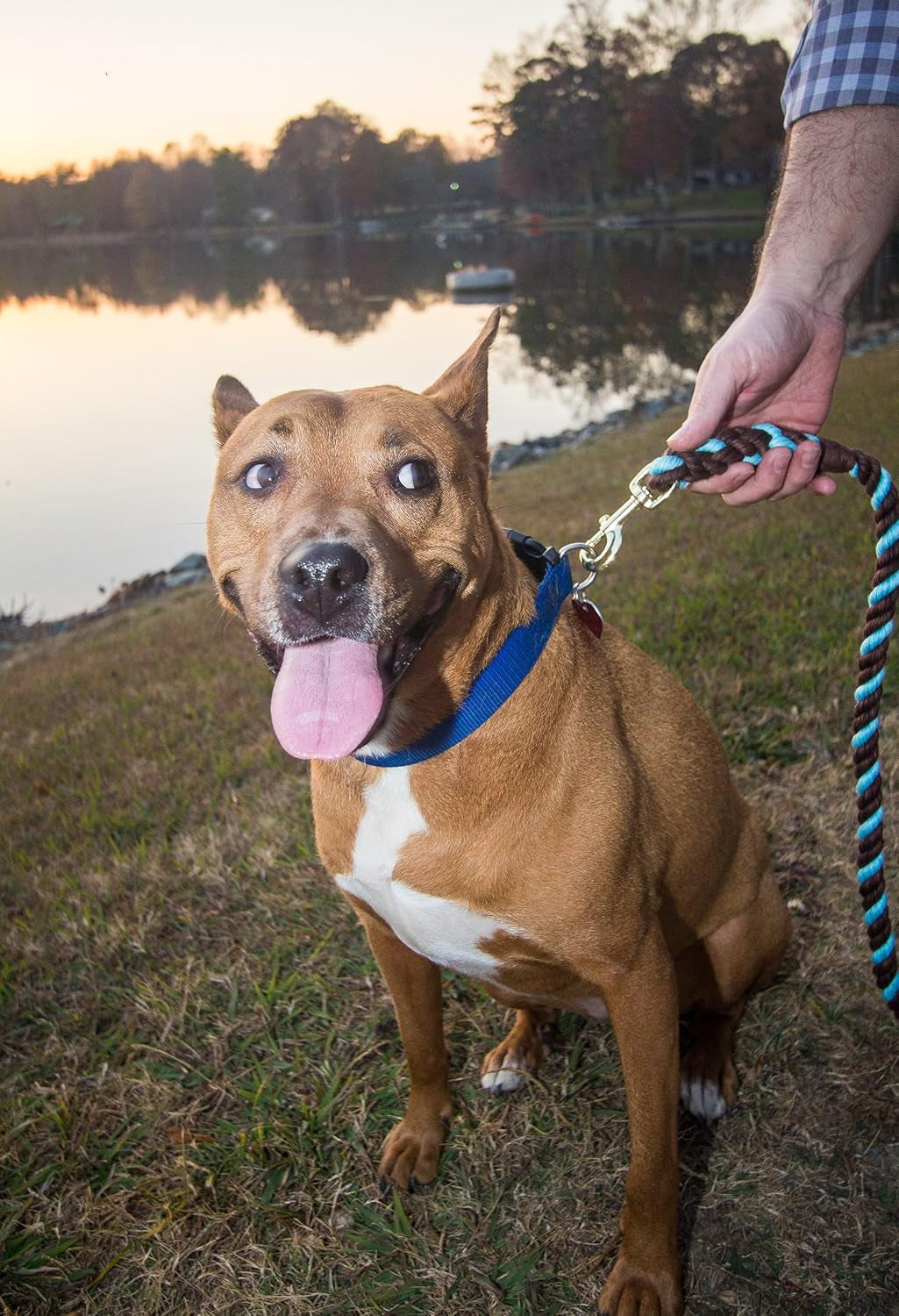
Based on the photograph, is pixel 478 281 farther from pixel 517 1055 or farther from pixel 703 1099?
pixel 703 1099

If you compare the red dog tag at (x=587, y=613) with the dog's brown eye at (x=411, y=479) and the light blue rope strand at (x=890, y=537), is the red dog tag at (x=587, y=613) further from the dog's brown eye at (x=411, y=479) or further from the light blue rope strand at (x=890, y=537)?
the light blue rope strand at (x=890, y=537)

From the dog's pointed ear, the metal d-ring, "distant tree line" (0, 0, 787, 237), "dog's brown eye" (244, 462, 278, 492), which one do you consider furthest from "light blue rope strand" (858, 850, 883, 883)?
"distant tree line" (0, 0, 787, 237)

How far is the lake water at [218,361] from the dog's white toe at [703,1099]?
2.29 m

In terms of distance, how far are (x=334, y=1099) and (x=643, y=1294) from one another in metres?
1.06

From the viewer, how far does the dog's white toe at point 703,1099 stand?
2.72 metres

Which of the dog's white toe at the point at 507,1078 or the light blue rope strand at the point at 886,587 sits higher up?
the light blue rope strand at the point at 886,587

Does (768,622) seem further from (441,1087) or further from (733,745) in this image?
(441,1087)

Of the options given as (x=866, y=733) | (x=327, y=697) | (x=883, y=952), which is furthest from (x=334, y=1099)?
(x=866, y=733)

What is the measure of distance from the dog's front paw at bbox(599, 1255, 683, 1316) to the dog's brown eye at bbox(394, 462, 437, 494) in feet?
6.33

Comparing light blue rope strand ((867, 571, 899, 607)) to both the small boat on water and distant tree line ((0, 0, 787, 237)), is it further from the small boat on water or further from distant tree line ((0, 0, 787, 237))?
distant tree line ((0, 0, 787, 237))

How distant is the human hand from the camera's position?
252 centimetres

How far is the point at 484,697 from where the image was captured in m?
2.17

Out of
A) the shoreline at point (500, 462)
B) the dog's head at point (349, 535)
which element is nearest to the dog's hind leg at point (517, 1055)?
the dog's head at point (349, 535)

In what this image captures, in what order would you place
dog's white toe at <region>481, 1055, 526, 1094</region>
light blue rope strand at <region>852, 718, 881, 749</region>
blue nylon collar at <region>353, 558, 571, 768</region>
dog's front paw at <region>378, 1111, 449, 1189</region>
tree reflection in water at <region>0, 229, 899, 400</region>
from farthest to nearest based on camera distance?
1. tree reflection in water at <region>0, 229, 899, 400</region>
2. dog's white toe at <region>481, 1055, 526, 1094</region>
3. dog's front paw at <region>378, 1111, 449, 1189</region>
4. light blue rope strand at <region>852, 718, 881, 749</region>
5. blue nylon collar at <region>353, 558, 571, 768</region>
